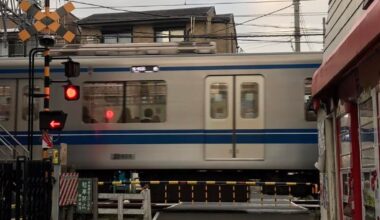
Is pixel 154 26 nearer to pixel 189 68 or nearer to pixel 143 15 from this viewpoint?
pixel 143 15

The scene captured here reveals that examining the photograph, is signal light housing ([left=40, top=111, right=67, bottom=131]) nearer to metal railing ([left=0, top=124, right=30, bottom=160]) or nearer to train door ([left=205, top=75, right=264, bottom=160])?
metal railing ([left=0, top=124, right=30, bottom=160])

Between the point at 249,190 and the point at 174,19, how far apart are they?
86.4 ft

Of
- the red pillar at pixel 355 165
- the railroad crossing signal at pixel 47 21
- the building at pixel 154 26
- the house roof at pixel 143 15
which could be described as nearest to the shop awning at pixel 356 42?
the red pillar at pixel 355 165

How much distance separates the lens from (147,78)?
13.8m

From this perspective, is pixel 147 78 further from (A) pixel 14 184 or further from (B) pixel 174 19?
(B) pixel 174 19

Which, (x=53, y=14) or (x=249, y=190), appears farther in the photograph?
(x=249, y=190)

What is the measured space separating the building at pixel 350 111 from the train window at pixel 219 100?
16.6 feet

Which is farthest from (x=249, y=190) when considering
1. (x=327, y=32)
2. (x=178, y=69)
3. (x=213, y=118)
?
(x=327, y=32)

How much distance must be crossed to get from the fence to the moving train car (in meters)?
4.53

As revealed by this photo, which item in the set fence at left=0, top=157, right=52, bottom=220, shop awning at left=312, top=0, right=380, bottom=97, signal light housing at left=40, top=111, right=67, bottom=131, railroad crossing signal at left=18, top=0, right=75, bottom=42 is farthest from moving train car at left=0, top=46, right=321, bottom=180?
shop awning at left=312, top=0, right=380, bottom=97

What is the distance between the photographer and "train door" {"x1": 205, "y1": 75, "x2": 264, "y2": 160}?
1340 centimetres

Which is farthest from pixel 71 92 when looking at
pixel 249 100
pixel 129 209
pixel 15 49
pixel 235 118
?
pixel 15 49

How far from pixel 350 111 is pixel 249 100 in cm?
747

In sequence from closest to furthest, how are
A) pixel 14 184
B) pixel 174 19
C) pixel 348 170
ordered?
pixel 348 170, pixel 14 184, pixel 174 19
